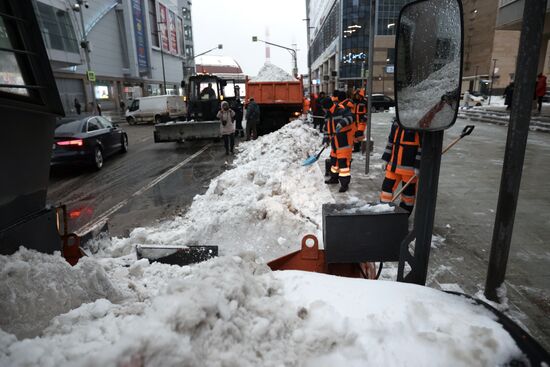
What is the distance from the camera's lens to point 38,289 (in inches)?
70.7

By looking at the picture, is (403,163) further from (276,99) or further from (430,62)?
(276,99)

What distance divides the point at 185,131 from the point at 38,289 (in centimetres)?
1266

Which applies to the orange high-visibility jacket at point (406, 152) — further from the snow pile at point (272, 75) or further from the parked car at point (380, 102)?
the parked car at point (380, 102)

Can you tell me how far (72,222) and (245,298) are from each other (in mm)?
5377

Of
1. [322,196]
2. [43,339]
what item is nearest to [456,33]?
[43,339]

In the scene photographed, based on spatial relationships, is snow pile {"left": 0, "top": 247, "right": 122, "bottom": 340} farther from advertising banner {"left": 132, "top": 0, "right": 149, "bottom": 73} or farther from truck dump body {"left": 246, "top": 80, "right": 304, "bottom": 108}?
advertising banner {"left": 132, "top": 0, "right": 149, "bottom": 73}

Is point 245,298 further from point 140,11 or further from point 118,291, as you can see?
point 140,11

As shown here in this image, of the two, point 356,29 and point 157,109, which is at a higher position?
point 356,29

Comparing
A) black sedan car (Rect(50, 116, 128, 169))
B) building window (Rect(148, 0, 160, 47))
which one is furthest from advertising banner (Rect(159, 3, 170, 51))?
black sedan car (Rect(50, 116, 128, 169))

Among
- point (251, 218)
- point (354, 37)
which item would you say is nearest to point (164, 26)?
point (354, 37)

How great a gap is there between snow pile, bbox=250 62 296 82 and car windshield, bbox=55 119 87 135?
30.6 feet

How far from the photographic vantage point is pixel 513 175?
8.25 ft

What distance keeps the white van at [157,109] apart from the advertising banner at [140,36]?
26004 mm

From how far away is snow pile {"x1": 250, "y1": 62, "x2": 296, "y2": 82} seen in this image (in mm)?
18155
